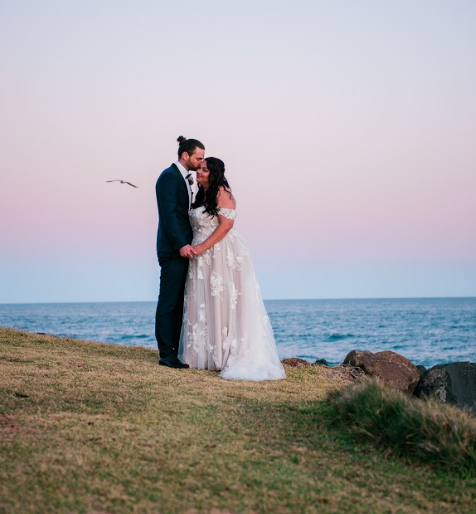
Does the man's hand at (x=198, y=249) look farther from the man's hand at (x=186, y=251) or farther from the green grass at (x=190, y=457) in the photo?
the green grass at (x=190, y=457)

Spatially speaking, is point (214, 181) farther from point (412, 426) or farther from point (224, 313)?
point (412, 426)

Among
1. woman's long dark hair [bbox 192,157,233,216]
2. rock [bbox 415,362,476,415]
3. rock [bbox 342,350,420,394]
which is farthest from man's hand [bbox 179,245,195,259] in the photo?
rock [bbox 415,362,476,415]

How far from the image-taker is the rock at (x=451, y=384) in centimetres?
1061

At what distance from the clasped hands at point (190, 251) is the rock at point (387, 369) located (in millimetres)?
3635

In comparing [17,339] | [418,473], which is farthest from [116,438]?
[17,339]

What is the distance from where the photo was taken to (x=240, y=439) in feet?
14.8

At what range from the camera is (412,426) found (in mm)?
4406

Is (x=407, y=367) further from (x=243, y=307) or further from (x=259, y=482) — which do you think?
(x=259, y=482)

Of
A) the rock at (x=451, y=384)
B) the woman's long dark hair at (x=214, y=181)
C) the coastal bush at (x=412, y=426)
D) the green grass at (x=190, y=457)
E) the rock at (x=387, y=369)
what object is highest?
the woman's long dark hair at (x=214, y=181)

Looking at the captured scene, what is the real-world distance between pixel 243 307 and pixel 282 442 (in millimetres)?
3574

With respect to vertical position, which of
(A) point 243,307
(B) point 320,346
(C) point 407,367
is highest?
(A) point 243,307

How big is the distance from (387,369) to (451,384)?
1425 mm

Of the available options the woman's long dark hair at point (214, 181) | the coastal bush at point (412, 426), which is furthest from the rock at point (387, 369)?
the coastal bush at point (412, 426)

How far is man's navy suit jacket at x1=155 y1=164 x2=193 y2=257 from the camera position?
7.88 meters
